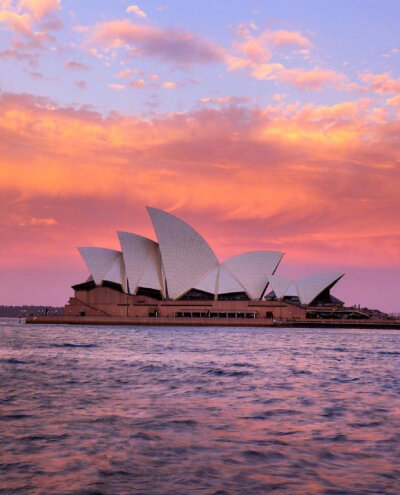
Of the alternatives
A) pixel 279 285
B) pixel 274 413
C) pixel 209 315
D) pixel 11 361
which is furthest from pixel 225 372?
pixel 279 285

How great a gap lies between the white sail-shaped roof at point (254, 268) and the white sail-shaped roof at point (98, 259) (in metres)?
16.6

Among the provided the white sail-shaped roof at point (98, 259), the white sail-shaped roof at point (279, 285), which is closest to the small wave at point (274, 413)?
the white sail-shaped roof at point (98, 259)

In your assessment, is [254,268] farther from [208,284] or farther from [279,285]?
[208,284]

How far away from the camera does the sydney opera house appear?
80750 millimetres

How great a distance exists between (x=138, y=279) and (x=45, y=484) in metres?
75.8

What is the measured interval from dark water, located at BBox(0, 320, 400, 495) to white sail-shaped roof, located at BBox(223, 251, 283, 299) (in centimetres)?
6420

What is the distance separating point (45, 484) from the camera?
671 cm

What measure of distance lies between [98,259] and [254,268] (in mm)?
22171

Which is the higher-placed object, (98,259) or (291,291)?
(98,259)

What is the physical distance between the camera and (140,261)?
81.3m

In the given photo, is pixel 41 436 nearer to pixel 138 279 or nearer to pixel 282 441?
pixel 282 441

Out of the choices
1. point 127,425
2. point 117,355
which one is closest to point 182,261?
point 117,355

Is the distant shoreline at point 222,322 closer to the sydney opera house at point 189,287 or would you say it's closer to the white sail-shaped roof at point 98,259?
the sydney opera house at point 189,287

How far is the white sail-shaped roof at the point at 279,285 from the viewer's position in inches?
3334
